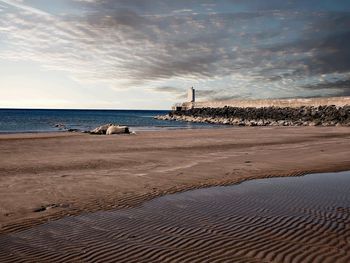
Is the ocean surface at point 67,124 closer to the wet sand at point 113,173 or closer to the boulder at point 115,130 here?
the boulder at point 115,130

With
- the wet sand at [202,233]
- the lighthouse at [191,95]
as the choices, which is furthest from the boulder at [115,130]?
the lighthouse at [191,95]

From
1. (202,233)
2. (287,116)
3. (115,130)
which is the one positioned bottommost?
(202,233)

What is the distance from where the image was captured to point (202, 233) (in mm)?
6488

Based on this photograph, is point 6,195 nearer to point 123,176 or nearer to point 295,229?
point 123,176

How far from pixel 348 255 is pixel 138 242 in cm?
336

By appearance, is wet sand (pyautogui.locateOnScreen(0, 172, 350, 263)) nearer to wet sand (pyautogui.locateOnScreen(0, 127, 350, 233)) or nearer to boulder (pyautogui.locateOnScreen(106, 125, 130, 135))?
wet sand (pyautogui.locateOnScreen(0, 127, 350, 233))

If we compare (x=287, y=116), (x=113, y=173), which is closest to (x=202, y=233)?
(x=113, y=173)

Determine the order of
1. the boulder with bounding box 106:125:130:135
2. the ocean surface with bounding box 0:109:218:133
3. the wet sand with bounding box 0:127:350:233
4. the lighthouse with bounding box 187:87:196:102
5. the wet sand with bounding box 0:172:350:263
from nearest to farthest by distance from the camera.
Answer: the wet sand with bounding box 0:172:350:263 → the wet sand with bounding box 0:127:350:233 → the boulder with bounding box 106:125:130:135 → the ocean surface with bounding box 0:109:218:133 → the lighthouse with bounding box 187:87:196:102

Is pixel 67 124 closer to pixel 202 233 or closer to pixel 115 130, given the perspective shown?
pixel 115 130

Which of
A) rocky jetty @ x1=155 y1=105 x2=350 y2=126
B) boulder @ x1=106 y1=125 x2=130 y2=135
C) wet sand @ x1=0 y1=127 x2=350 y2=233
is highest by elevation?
rocky jetty @ x1=155 y1=105 x2=350 y2=126

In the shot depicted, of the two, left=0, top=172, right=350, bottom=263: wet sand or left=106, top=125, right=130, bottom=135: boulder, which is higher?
left=106, top=125, right=130, bottom=135: boulder

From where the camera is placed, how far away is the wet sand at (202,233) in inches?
216

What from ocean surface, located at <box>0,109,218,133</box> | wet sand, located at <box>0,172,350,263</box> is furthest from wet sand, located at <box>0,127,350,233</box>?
ocean surface, located at <box>0,109,218,133</box>

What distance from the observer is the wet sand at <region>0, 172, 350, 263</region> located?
5480 millimetres
